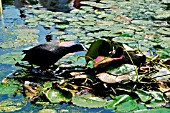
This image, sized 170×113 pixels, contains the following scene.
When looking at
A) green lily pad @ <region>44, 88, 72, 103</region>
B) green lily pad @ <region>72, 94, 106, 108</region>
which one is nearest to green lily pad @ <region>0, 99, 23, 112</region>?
green lily pad @ <region>44, 88, 72, 103</region>

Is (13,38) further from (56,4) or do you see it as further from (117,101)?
(56,4)

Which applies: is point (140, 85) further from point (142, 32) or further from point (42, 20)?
point (42, 20)

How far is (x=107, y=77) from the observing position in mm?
1728

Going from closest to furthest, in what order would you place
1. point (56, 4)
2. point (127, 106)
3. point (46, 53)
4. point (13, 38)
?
point (127, 106) → point (46, 53) → point (13, 38) → point (56, 4)

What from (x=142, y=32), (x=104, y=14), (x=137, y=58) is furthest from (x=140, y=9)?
(x=137, y=58)

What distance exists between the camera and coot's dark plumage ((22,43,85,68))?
6.14 ft

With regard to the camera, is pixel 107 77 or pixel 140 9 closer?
pixel 107 77

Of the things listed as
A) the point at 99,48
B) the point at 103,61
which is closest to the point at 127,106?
the point at 103,61

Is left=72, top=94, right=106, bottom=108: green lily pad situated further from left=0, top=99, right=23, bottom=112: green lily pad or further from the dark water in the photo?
left=0, top=99, right=23, bottom=112: green lily pad

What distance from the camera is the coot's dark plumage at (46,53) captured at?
1871mm

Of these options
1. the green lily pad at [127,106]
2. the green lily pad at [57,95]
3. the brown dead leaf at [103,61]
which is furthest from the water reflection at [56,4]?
the green lily pad at [127,106]

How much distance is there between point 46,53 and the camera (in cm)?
187

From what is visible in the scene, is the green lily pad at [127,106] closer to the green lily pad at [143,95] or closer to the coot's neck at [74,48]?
the green lily pad at [143,95]

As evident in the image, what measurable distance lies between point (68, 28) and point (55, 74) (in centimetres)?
122
